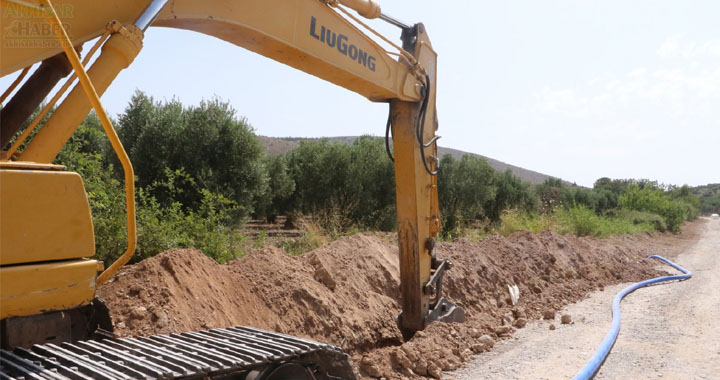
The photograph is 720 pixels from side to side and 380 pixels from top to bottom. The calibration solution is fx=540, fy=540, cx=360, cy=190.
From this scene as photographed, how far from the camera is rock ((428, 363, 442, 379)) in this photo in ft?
18.7

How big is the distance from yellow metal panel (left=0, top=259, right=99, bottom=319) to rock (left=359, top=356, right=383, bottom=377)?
3.46 m

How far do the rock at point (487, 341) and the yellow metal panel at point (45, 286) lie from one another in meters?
5.35

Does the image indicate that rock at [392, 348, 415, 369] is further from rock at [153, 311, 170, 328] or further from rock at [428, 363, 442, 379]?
rock at [153, 311, 170, 328]

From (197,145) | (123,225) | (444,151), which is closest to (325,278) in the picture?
(123,225)

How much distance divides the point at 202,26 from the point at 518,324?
21.0ft

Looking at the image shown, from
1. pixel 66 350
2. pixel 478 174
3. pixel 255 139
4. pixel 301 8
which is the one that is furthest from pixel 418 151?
pixel 478 174

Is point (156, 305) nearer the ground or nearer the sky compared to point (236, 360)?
nearer the ground

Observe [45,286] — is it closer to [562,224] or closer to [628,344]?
[628,344]

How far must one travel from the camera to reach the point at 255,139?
1557 centimetres

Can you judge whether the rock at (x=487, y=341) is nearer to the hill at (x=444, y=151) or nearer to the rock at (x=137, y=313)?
the rock at (x=137, y=313)

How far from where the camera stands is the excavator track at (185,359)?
2389mm

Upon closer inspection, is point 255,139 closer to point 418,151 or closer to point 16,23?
point 418,151

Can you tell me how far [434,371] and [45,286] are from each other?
13.8ft

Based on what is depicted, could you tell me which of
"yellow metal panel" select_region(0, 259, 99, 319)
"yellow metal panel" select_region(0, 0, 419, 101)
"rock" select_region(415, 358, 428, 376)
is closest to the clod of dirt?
"rock" select_region(415, 358, 428, 376)
